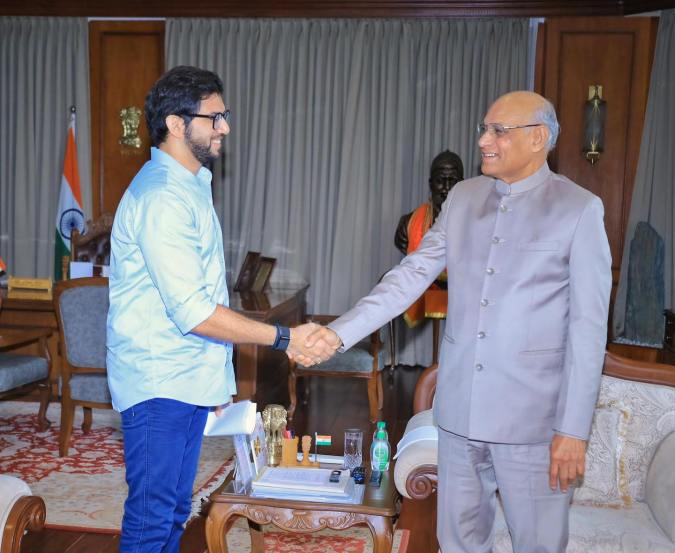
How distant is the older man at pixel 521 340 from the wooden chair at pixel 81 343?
2.72 meters

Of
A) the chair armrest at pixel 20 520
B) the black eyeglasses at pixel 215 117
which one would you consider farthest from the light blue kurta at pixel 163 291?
the chair armrest at pixel 20 520

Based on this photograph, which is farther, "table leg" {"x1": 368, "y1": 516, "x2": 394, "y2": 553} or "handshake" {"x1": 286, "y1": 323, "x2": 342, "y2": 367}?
"table leg" {"x1": 368, "y1": 516, "x2": 394, "y2": 553}

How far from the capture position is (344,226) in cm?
764

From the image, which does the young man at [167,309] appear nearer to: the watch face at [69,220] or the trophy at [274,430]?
the trophy at [274,430]

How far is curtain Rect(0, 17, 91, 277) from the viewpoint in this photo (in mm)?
7867

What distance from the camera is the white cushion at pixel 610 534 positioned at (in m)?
2.46

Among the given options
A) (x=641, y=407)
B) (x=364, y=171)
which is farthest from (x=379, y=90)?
(x=641, y=407)

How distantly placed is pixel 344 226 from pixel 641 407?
196 inches

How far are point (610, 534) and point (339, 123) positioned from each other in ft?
18.4

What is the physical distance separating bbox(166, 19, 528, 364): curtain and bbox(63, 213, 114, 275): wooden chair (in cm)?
142

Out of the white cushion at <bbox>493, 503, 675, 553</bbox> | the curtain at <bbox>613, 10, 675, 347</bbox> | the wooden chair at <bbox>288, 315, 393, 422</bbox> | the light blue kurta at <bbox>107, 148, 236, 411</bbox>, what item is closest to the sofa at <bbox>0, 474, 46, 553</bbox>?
the light blue kurta at <bbox>107, 148, 236, 411</bbox>

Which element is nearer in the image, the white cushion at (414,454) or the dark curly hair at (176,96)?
the dark curly hair at (176,96)

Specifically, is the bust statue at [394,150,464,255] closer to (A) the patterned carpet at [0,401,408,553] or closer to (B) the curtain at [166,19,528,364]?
(B) the curtain at [166,19,528,364]

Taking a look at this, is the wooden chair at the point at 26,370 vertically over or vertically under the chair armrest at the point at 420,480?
under
